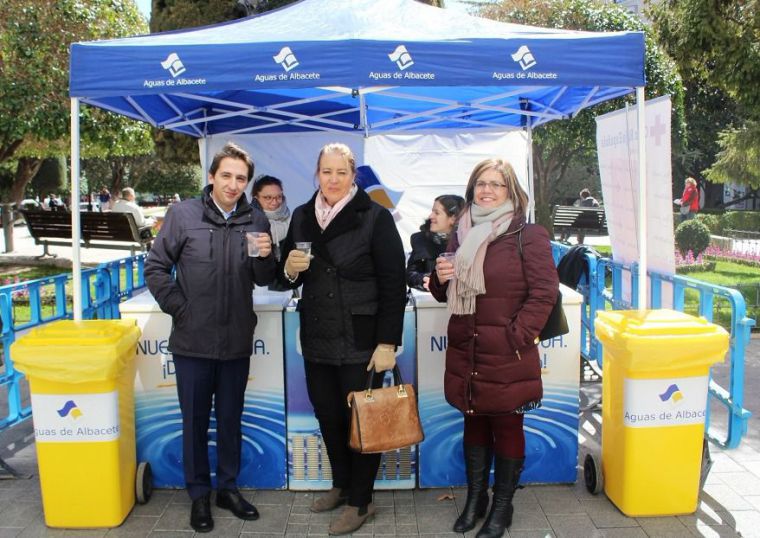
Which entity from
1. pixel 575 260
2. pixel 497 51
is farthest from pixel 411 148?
pixel 497 51

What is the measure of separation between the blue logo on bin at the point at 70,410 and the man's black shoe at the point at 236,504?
84 cm

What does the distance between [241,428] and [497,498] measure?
1459 mm

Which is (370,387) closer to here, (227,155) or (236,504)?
(236,504)

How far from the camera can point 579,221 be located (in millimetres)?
15250

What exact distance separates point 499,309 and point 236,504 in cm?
174

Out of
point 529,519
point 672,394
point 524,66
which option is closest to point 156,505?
point 529,519

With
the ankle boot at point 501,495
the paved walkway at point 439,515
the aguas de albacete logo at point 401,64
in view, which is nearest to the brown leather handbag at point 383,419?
the ankle boot at point 501,495

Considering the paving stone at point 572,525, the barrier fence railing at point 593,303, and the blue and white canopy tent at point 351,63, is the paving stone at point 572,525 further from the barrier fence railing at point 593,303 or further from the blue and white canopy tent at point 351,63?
the blue and white canopy tent at point 351,63

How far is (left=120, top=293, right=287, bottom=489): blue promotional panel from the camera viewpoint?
3.77 meters

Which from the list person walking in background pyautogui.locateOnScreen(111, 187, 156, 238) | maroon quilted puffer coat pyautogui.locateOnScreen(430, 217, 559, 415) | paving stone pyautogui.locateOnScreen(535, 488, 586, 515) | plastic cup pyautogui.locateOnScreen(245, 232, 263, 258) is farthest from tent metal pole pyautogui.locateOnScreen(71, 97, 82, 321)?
person walking in background pyautogui.locateOnScreen(111, 187, 156, 238)

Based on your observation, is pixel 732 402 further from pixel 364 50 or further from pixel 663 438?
pixel 364 50

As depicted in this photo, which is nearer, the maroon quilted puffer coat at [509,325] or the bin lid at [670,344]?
the maroon quilted puffer coat at [509,325]

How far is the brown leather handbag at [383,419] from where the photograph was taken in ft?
10.3

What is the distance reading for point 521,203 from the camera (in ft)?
10.4
